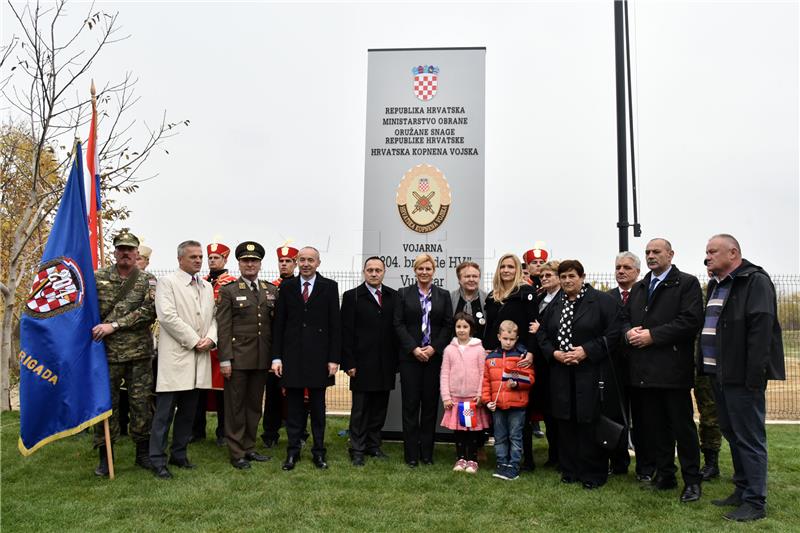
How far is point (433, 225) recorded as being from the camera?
7.06 m

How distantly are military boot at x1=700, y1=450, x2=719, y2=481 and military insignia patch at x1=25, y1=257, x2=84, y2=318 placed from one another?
560 cm

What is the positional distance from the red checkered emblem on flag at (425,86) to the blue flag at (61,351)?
13.4ft

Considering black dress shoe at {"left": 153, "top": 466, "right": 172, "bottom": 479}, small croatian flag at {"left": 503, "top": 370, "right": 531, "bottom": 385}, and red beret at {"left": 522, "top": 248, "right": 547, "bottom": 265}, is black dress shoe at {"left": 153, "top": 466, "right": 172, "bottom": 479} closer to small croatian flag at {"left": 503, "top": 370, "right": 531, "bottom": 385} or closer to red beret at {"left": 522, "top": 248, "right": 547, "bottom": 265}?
small croatian flag at {"left": 503, "top": 370, "right": 531, "bottom": 385}

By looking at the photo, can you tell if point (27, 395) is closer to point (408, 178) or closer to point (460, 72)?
point (408, 178)

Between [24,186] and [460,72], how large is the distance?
9.92 meters

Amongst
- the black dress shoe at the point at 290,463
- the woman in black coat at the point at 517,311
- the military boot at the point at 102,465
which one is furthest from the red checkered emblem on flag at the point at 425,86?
the military boot at the point at 102,465

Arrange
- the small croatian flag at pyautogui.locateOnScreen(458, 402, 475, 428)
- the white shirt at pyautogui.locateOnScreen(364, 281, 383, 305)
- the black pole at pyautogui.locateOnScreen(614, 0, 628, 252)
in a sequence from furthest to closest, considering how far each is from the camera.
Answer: the black pole at pyautogui.locateOnScreen(614, 0, 628, 252) → the white shirt at pyautogui.locateOnScreen(364, 281, 383, 305) → the small croatian flag at pyautogui.locateOnScreen(458, 402, 475, 428)

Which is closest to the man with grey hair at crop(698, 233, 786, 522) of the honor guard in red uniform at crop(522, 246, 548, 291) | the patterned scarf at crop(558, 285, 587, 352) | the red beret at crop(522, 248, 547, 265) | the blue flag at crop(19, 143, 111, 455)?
the patterned scarf at crop(558, 285, 587, 352)

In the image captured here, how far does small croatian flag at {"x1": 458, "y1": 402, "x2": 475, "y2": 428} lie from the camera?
5379 millimetres

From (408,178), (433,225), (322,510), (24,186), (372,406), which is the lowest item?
(322,510)

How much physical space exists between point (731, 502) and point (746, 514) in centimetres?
29

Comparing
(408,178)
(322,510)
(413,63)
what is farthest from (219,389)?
(413,63)

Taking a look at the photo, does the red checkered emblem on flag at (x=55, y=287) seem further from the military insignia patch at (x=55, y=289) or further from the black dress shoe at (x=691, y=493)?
the black dress shoe at (x=691, y=493)

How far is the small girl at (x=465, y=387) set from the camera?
5398 mm
